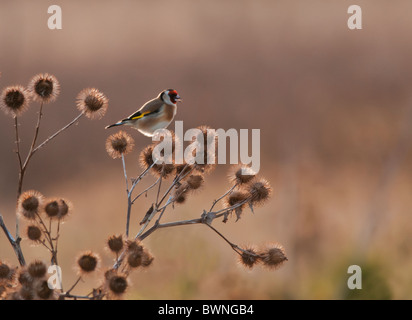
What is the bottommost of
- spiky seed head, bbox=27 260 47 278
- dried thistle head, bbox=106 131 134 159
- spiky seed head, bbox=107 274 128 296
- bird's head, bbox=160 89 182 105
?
spiky seed head, bbox=107 274 128 296

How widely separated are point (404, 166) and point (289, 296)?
168 cm

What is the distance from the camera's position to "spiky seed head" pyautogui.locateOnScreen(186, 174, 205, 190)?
34.0 inches

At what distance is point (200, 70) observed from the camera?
3.87m

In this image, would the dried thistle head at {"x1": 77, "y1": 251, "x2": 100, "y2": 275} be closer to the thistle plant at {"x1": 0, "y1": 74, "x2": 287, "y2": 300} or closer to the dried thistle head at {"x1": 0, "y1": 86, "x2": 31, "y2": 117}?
the thistle plant at {"x1": 0, "y1": 74, "x2": 287, "y2": 300}

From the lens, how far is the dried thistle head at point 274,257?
2.63 feet

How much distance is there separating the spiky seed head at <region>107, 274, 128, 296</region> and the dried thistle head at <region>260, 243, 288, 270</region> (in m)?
0.20

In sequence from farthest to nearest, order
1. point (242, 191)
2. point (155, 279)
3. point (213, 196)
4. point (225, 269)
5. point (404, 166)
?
point (404, 166)
point (213, 196)
point (225, 269)
point (155, 279)
point (242, 191)

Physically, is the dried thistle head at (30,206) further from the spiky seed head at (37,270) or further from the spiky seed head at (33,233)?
the spiky seed head at (37,270)

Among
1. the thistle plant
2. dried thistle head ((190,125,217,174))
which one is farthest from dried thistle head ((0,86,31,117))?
dried thistle head ((190,125,217,174))

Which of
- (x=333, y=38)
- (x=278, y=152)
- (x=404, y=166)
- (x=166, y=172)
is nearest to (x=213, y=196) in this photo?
(x=278, y=152)

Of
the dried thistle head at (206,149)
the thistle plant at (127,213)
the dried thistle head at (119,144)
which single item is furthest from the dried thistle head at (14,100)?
the dried thistle head at (206,149)

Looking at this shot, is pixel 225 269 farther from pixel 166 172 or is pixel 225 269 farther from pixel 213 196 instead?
pixel 166 172

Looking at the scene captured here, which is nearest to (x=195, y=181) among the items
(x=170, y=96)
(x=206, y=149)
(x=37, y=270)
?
(x=206, y=149)

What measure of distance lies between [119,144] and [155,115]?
1.54 feet
